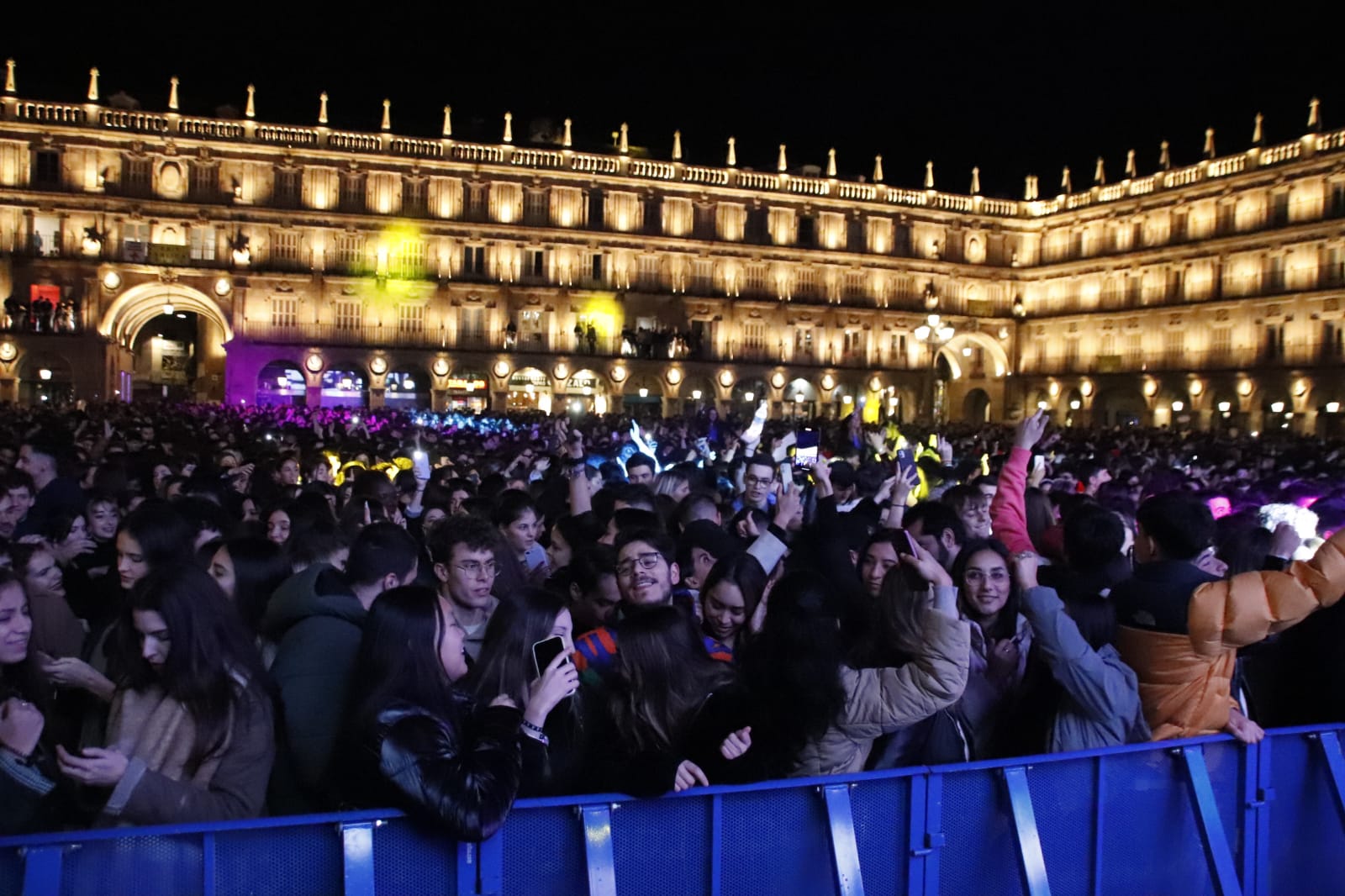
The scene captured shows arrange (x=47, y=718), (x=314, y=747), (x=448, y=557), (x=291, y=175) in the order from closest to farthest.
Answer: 1. (x=314, y=747)
2. (x=47, y=718)
3. (x=448, y=557)
4. (x=291, y=175)

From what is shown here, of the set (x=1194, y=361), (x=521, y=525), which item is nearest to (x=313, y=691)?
(x=521, y=525)

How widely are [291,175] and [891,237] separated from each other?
91.7 ft

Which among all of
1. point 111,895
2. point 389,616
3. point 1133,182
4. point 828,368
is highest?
point 1133,182

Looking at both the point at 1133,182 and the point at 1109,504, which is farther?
the point at 1133,182

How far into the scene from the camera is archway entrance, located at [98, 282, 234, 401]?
4319 cm

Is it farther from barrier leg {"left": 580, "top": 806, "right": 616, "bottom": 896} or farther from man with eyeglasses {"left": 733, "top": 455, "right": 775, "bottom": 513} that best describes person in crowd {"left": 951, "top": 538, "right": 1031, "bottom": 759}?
man with eyeglasses {"left": 733, "top": 455, "right": 775, "bottom": 513}

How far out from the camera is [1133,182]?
51.8 m

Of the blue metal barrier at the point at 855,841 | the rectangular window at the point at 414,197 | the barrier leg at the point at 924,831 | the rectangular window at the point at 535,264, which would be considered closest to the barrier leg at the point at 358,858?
the blue metal barrier at the point at 855,841

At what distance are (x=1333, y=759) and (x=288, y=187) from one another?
45.5 meters

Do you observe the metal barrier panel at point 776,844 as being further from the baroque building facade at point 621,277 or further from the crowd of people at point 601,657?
the baroque building facade at point 621,277

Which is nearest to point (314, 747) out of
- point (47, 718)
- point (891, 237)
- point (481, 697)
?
→ point (481, 697)

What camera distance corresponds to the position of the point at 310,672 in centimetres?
401

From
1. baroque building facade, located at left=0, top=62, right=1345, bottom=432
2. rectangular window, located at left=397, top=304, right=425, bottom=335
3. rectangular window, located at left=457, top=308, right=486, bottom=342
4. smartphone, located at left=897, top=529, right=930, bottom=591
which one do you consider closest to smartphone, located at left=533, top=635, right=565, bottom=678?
smartphone, located at left=897, top=529, right=930, bottom=591

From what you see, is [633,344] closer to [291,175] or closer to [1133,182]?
[291,175]
